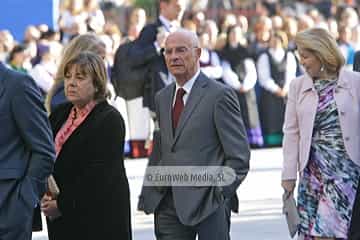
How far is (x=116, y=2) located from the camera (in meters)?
30.4

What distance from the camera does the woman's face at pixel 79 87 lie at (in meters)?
7.25

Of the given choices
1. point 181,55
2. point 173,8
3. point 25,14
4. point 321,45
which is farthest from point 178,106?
point 25,14

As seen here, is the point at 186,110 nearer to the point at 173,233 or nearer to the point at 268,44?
the point at 173,233

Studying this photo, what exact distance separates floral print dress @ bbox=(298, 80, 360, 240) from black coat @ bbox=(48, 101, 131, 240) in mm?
1368

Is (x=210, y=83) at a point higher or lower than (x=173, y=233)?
higher

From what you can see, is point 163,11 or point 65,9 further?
point 65,9

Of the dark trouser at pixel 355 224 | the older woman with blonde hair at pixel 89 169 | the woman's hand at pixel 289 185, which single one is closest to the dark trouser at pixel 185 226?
the older woman with blonde hair at pixel 89 169

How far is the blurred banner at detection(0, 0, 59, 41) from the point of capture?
16.7 meters

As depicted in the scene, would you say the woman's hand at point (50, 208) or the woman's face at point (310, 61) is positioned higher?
the woman's face at point (310, 61)

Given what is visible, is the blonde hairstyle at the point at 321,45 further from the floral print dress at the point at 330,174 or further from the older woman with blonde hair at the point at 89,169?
the older woman with blonde hair at the point at 89,169

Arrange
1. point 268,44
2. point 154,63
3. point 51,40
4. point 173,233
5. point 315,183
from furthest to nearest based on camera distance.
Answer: point 268,44
point 51,40
point 154,63
point 315,183
point 173,233

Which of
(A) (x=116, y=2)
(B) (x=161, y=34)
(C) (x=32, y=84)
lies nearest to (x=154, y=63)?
(B) (x=161, y=34)

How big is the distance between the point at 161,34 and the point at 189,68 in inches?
209

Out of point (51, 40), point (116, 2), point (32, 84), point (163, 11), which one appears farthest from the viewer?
point (116, 2)
